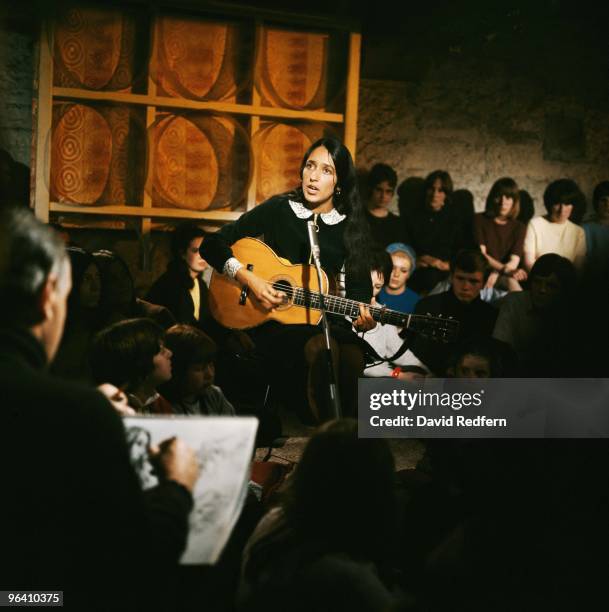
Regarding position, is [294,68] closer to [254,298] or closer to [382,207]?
[382,207]

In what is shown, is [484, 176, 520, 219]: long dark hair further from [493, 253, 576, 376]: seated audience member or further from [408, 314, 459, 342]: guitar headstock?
[408, 314, 459, 342]: guitar headstock

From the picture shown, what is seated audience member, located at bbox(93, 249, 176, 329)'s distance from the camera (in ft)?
11.5

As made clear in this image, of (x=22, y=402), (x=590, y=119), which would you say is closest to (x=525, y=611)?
(x=22, y=402)

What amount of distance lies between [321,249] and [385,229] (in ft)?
5.93

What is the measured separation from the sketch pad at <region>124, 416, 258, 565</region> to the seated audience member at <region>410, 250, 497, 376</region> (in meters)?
2.70

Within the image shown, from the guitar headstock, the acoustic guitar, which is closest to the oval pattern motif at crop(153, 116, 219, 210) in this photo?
the acoustic guitar

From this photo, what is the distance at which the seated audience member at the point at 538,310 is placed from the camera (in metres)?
3.79

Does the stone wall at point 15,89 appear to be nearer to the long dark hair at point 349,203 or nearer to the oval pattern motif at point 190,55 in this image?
the oval pattern motif at point 190,55

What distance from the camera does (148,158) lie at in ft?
14.4

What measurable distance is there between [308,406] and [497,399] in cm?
89

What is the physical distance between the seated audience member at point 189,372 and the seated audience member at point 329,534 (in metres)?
1.25

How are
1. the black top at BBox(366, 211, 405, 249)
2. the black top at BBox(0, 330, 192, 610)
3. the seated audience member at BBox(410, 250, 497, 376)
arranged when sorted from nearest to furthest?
the black top at BBox(0, 330, 192, 610) → the seated audience member at BBox(410, 250, 497, 376) → the black top at BBox(366, 211, 405, 249)

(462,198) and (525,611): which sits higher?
(462,198)

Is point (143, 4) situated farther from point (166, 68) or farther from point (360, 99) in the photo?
point (360, 99)
